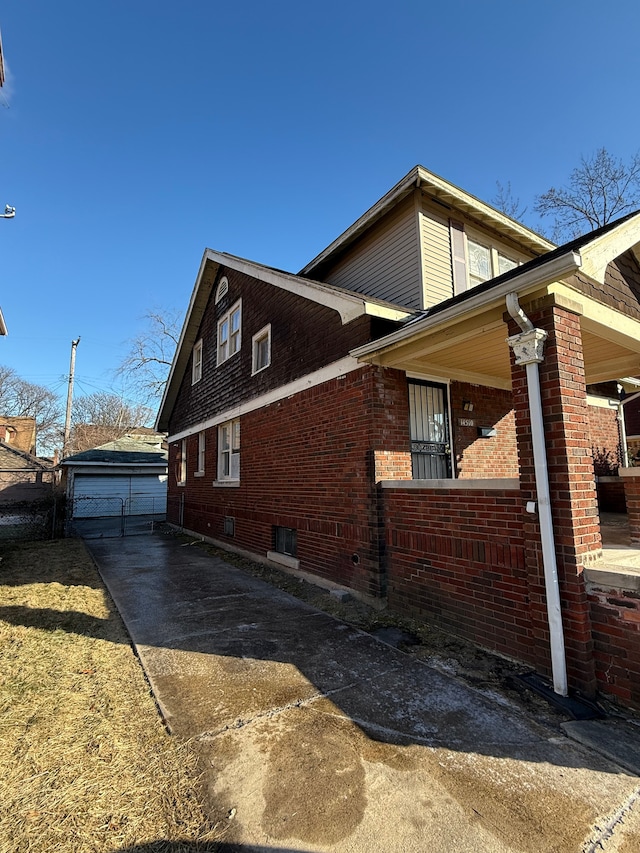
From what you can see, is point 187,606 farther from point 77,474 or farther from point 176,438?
point 77,474

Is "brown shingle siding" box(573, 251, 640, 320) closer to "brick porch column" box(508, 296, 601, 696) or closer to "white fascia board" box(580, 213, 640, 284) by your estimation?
"white fascia board" box(580, 213, 640, 284)

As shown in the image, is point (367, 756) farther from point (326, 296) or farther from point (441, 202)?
point (441, 202)

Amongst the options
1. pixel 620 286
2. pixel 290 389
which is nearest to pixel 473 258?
pixel 620 286

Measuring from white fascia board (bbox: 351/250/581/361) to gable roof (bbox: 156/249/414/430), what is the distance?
73cm

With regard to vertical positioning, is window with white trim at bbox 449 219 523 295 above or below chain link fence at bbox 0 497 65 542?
above

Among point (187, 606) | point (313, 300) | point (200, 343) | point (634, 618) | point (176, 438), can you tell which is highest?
point (200, 343)

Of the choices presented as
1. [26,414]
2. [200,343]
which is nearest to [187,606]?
[200,343]

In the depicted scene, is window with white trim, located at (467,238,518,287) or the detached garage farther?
the detached garage

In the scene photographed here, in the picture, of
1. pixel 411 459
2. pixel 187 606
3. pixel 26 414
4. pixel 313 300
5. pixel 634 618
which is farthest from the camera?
pixel 26 414

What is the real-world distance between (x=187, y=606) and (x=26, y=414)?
47053mm

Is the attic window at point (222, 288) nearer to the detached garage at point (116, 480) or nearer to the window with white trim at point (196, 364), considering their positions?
the window with white trim at point (196, 364)

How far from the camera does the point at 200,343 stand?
13469mm

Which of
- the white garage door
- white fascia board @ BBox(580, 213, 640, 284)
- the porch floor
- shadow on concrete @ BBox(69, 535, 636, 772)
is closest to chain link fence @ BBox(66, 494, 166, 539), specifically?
the white garage door

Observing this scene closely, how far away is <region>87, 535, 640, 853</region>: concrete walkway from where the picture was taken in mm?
2008
